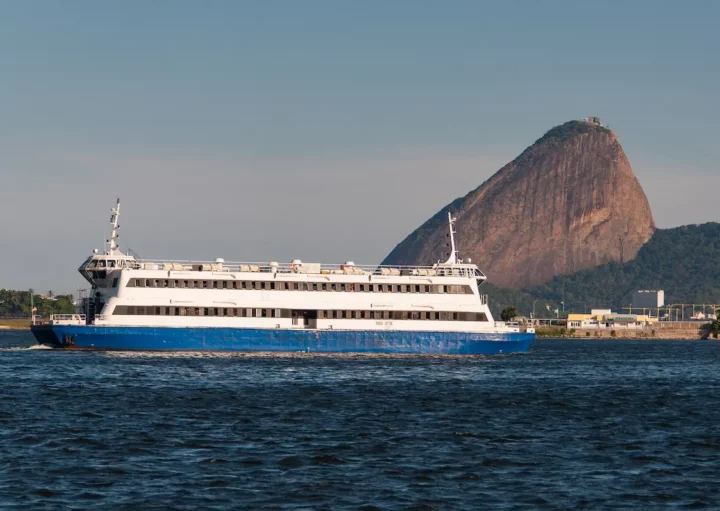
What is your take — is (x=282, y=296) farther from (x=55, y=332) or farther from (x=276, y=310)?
(x=55, y=332)

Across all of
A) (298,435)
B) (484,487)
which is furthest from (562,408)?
(484,487)

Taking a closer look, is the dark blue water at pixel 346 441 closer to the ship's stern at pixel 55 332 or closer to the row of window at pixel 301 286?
the ship's stern at pixel 55 332

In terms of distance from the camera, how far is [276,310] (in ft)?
236

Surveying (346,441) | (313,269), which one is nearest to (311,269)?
(313,269)

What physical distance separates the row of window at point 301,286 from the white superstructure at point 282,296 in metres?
0.07

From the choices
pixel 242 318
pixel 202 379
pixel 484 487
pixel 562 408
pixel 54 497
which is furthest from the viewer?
pixel 242 318

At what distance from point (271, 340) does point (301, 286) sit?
4.61 meters

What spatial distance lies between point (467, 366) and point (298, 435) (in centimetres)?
3386

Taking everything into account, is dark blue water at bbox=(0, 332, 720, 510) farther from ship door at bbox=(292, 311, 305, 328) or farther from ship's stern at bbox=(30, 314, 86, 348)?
ship door at bbox=(292, 311, 305, 328)

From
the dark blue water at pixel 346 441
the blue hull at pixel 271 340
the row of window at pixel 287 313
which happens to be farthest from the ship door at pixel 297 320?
the dark blue water at pixel 346 441

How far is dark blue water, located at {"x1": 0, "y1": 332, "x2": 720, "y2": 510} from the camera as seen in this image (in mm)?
22875

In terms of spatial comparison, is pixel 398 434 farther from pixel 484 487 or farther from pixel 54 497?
pixel 54 497

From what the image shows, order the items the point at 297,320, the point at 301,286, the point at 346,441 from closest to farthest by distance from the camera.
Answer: the point at 346,441, the point at 297,320, the point at 301,286

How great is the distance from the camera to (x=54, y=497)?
22.2 metres
